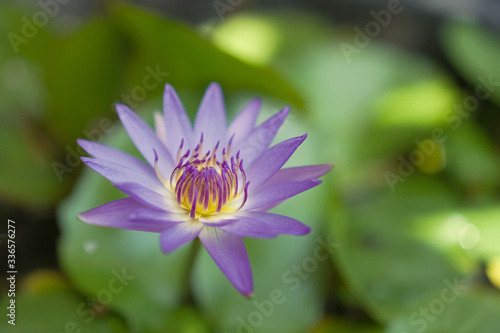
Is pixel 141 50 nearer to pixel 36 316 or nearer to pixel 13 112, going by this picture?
pixel 13 112

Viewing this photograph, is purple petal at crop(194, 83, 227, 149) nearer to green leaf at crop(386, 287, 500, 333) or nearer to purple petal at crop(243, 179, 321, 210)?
purple petal at crop(243, 179, 321, 210)

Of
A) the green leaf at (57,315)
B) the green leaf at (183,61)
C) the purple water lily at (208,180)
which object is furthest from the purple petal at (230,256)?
the green leaf at (183,61)

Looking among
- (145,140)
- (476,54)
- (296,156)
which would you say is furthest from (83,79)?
(476,54)

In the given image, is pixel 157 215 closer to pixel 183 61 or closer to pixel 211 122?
pixel 211 122

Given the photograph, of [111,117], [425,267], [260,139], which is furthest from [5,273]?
[425,267]

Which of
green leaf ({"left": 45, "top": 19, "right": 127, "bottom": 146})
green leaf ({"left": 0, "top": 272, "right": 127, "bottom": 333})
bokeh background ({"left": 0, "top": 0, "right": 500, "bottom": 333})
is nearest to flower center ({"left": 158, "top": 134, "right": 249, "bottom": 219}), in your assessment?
bokeh background ({"left": 0, "top": 0, "right": 500, "bottom": 333})

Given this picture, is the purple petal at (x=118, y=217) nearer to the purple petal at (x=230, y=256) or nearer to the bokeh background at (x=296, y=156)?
the purple petal at (x=230, y=256)

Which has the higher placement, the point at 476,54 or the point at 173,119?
the point at 476,54
